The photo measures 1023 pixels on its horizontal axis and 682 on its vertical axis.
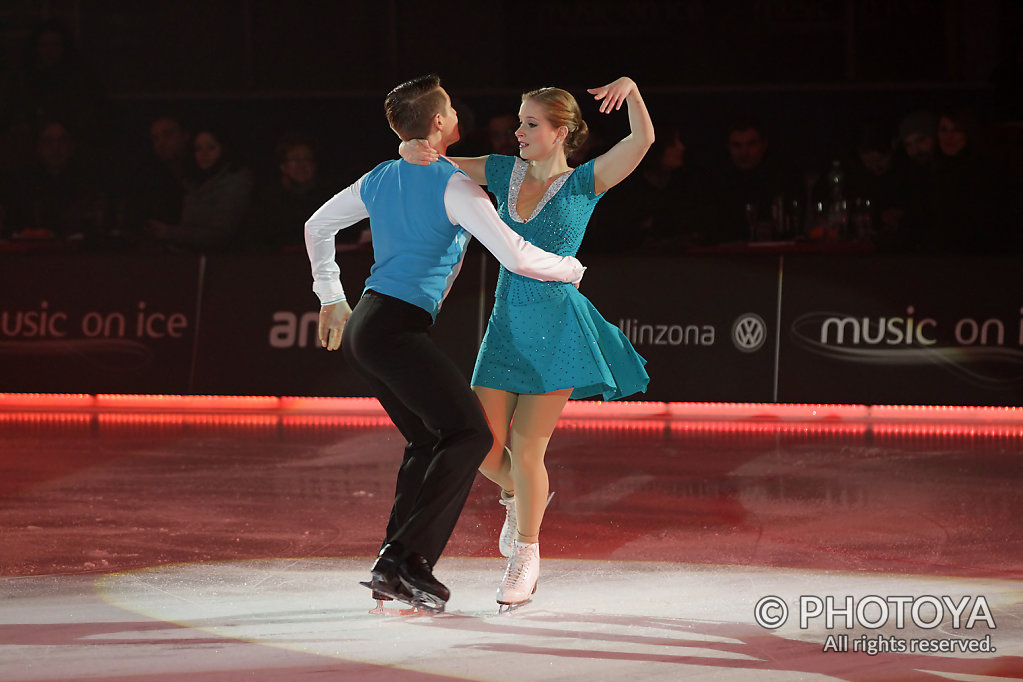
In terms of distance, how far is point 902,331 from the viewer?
855cm

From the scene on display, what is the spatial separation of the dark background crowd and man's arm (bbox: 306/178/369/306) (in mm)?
5096

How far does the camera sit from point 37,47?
10523mm

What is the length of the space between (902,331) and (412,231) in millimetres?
5517

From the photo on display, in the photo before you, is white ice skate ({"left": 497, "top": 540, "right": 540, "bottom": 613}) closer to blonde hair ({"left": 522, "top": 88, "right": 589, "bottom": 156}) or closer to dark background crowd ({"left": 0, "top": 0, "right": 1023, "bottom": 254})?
blonde hair ({"left": 522, "top": 88, "right": 589, "bottom": 156})

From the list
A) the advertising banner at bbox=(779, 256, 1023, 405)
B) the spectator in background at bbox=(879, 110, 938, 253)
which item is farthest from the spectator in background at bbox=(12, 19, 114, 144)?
the spectator in background at bbox=(879, 110, 938, 253)

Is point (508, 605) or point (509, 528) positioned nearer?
point (508, 605)

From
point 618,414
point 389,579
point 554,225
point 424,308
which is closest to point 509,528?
point 389,579

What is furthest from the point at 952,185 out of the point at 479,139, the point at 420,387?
the point at 420,387

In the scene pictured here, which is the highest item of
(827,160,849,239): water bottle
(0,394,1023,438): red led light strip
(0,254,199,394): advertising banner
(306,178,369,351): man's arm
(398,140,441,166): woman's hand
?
(398,140,441,166): woman's hand

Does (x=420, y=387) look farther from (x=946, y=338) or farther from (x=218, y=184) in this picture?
(x=218, y=184)

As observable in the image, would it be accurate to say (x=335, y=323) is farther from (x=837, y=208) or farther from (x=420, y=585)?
(x=837, y=208)

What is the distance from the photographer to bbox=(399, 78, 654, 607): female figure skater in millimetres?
4020

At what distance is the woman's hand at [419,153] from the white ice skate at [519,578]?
3.99 ft

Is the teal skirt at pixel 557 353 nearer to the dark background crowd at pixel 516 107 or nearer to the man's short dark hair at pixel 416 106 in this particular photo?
the man's short dark hair at pixel 416 106
